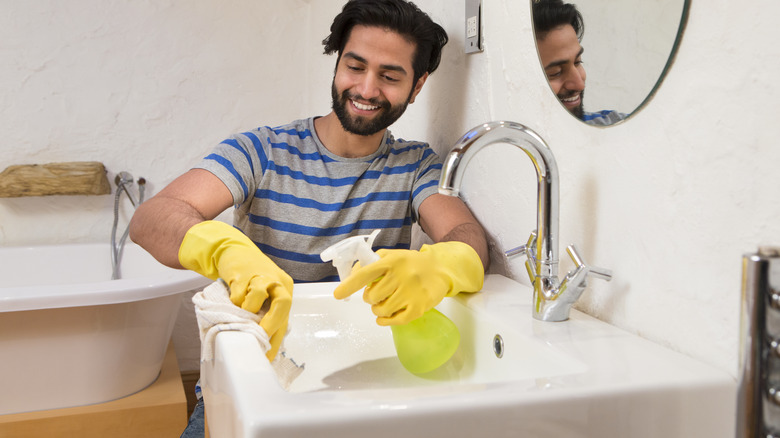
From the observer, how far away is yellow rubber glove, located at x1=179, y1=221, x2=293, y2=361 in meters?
0.87

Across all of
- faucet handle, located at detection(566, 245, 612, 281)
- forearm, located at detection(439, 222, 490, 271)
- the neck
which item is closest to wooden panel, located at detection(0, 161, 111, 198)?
the neck

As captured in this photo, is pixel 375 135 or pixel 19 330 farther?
pixel 19 330

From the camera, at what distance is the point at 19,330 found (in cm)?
174

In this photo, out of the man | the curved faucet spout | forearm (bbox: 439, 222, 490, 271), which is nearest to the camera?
the curved faucet spout

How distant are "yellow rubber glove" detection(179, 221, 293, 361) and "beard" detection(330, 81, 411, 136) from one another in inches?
18.3

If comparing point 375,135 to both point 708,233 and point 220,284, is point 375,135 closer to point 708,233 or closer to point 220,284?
point 220,284

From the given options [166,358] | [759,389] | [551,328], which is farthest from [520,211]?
[166,358]

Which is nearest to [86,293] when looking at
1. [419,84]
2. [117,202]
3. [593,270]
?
[117,202]

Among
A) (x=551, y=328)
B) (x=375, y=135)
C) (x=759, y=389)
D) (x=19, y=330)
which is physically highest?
(x=375, y=135)

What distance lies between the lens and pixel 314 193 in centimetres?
146

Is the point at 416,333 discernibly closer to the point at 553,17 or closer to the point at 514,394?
the point at 514,394

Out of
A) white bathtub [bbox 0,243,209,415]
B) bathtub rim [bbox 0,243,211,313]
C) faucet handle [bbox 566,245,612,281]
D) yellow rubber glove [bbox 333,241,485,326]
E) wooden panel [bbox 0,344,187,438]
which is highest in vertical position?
faucet handle [bbox 566,245,612,281]

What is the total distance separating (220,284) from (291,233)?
48 centimetres

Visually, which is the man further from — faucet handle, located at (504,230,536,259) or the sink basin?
the sink basin
